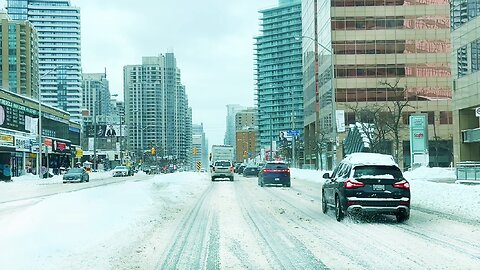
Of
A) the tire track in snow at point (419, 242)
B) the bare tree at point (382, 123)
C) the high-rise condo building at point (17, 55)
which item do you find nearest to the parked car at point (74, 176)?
the bare tree at point (382, 123)

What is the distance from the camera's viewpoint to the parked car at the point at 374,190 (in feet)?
50.9

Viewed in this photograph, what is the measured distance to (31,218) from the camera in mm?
13930

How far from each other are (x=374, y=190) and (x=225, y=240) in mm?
5085

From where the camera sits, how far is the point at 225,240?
12.3 m

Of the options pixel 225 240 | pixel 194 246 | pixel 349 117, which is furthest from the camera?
pixel 349 117

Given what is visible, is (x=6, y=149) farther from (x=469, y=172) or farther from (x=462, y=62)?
(x=469, y=172)

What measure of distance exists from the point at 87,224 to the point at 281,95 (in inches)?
6063

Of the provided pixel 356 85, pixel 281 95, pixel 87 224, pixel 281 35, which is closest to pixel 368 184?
pixel 87 224

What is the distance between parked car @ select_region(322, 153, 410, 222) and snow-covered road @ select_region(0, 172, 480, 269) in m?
0.39

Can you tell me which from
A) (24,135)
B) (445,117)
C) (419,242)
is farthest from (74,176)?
(445,117)

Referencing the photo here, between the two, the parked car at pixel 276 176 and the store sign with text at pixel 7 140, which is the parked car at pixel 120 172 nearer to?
the store sign with text at pixel 7 140

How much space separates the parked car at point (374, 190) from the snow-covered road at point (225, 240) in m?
0.39

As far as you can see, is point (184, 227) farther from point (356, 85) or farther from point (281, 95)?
point (281, 95)

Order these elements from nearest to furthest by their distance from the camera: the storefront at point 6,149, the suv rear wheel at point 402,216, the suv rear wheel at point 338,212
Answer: the suv rear wheel at point 402,216 < the suv rear wheel at point 338,212 < the storefront at point 6,149
